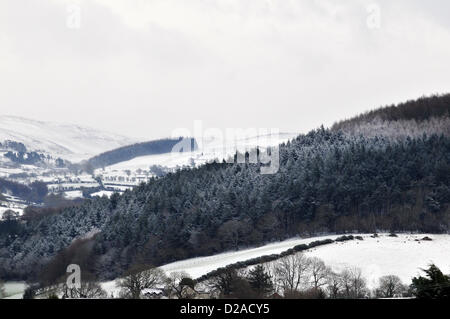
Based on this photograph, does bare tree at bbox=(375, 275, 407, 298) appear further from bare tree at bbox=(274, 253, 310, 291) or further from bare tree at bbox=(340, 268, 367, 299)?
bare tree at bbox=(274, 253, 310, 291)

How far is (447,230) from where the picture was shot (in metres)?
141

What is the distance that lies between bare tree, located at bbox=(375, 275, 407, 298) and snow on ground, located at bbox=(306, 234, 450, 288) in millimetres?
5207

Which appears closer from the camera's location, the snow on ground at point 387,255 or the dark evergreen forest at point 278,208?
the snow on ground at point 387,255

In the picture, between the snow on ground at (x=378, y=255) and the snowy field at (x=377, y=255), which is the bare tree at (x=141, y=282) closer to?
the snowy field at (x=377, y=255)

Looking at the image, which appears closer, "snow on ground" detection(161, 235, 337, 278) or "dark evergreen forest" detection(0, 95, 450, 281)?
"snow on ground" detection(161, 235, 337, 278)

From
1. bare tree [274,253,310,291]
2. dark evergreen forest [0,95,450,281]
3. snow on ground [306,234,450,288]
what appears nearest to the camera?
bare tree [274,253,310,291]

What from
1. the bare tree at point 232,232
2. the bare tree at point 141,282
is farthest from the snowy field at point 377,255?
the bare tree at point 232,232

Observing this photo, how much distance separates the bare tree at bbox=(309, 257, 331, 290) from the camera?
321ft

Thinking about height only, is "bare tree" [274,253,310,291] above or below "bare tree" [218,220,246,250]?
below

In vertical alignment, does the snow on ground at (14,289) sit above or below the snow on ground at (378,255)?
below

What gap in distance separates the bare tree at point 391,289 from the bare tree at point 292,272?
10.8 metres

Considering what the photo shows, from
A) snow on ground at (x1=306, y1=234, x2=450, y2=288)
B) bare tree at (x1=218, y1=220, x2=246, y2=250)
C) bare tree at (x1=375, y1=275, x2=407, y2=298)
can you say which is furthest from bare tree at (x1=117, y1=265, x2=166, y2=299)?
bare tree at (x1=218, y1=220, x2=246, y2=250)

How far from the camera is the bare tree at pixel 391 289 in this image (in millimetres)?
83062
